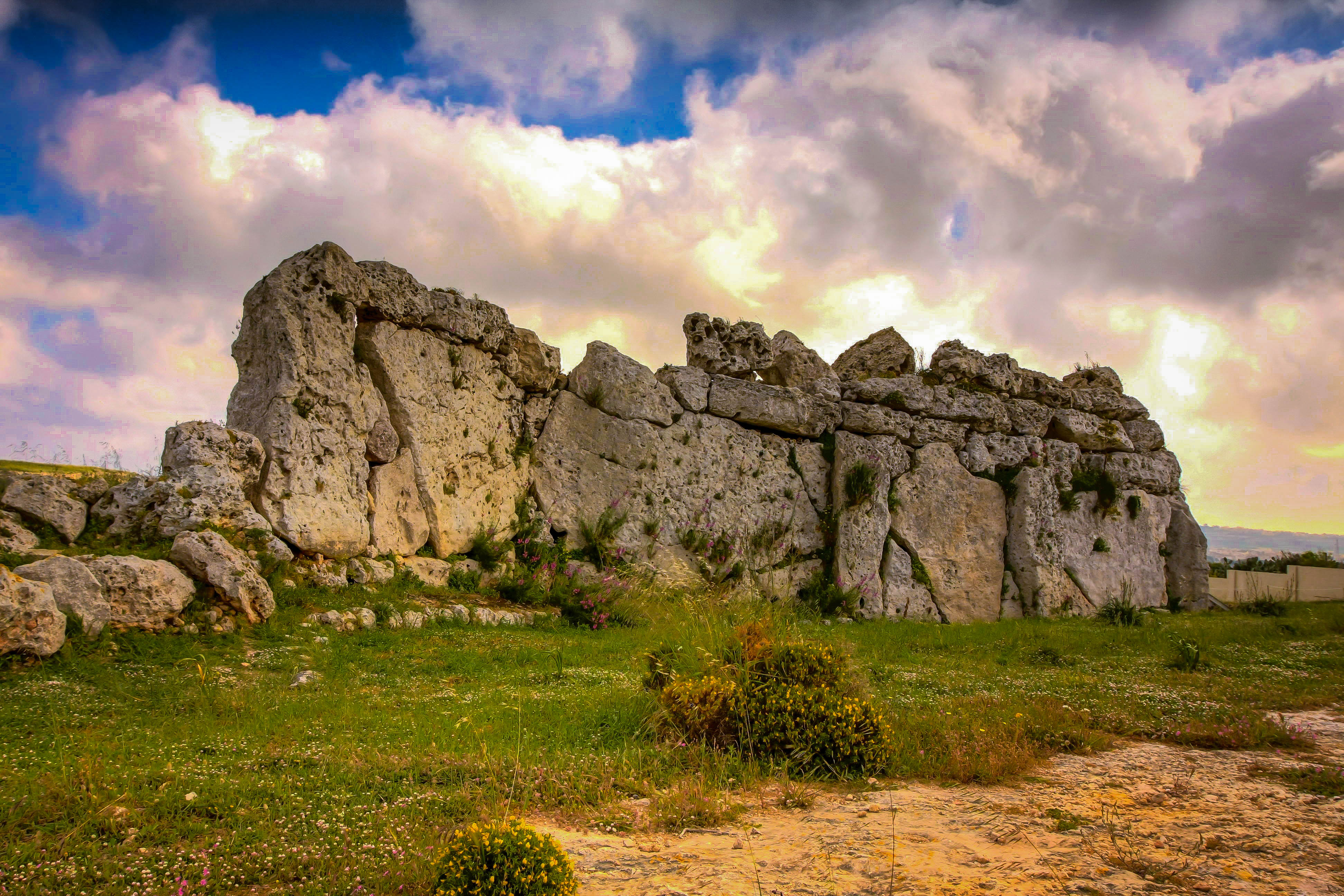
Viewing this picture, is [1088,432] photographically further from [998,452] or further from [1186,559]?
[1186,559]

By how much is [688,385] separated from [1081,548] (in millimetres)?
10082

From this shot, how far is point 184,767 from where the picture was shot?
16.0 ft

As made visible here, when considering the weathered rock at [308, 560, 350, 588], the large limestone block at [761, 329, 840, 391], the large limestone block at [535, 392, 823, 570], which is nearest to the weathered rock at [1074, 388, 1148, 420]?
the large limestone block at [761, 329, 840, 391]

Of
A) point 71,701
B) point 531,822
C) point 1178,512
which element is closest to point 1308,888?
point 531,822

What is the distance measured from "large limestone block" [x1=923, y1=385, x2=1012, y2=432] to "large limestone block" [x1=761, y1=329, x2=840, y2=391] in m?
2.33

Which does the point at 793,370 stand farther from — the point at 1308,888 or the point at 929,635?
the point at 1308,888

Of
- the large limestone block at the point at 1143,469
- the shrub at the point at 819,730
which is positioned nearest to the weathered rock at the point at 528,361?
the shrub at the point at 819,730

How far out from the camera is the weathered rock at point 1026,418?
18078 millimetres

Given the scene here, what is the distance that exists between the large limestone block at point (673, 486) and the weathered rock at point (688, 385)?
0.89 feet

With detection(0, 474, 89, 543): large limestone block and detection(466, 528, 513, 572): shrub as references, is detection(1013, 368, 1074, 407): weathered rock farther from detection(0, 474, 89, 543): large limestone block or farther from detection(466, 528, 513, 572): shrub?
detection(0, 474, 89, 543): large limestone block

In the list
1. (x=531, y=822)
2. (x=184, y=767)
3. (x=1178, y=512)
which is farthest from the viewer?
(x=1178, y=512)

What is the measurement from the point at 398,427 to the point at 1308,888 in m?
12.2

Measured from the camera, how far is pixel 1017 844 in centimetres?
415

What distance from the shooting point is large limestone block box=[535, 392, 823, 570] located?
48.9 feet
